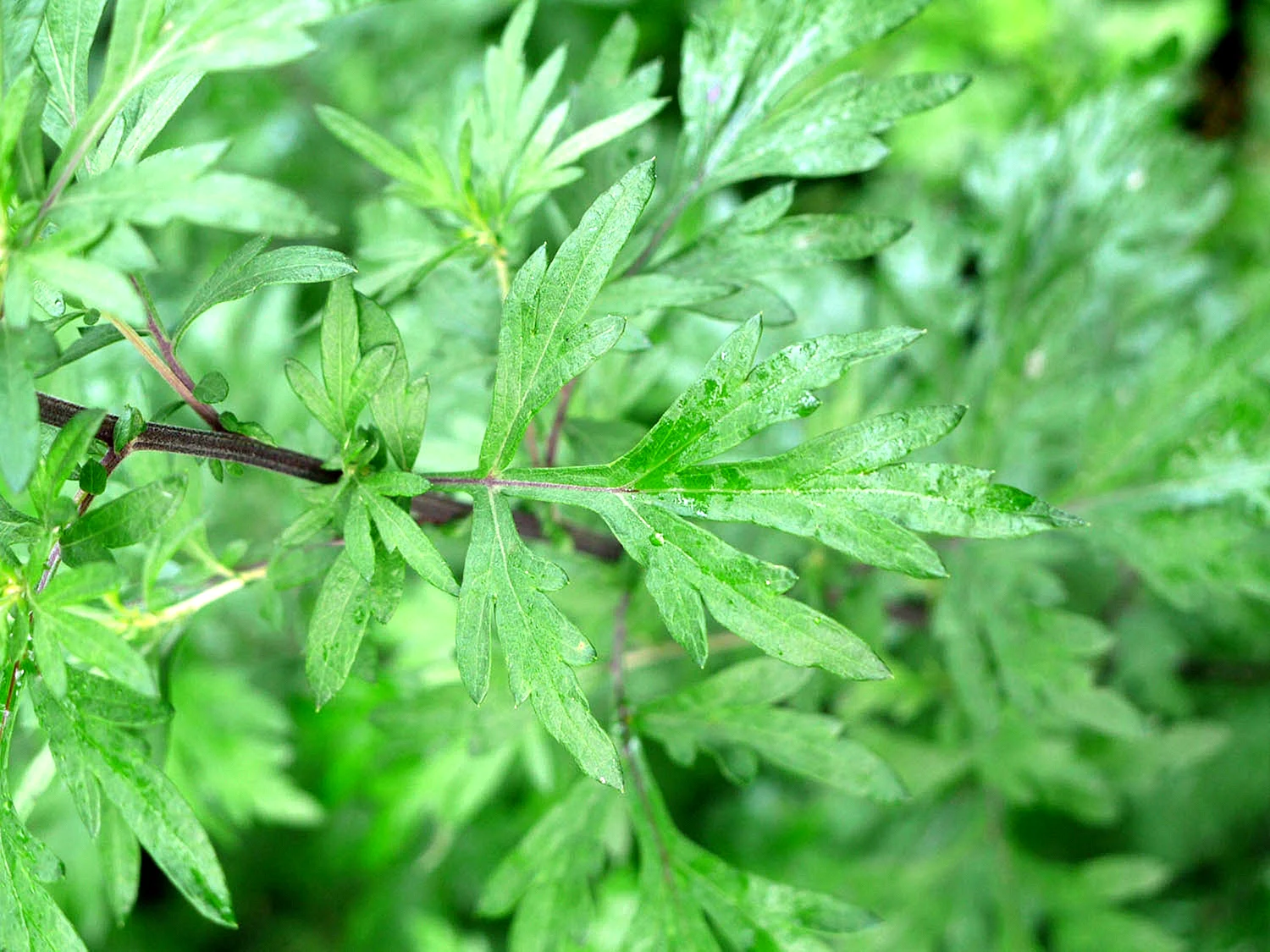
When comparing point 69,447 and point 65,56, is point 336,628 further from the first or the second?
point 65,56

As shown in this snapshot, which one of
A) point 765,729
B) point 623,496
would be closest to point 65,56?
point 623,496

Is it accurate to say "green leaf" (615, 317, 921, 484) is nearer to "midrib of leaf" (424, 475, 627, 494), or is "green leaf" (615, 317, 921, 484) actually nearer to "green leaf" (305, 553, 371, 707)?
"midrib of leaf" (424, 475, 627, 494)

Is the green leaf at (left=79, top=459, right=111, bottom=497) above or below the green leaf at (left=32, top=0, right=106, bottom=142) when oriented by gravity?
below

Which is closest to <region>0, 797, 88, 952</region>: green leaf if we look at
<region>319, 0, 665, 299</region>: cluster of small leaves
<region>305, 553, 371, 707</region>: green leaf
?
<region>305, 553, 371, 707</region>: green leaf

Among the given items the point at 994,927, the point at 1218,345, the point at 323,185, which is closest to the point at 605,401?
the point at 1218,345

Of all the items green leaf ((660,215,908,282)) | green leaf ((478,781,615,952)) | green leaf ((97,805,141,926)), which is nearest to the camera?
green leaf ((97,805,141,926))

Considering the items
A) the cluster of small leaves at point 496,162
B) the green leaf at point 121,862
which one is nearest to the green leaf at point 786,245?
the cluster of small leaves at point 496,162

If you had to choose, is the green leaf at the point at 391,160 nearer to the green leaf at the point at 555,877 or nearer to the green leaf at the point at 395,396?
the green leaf at the point at 395,396
